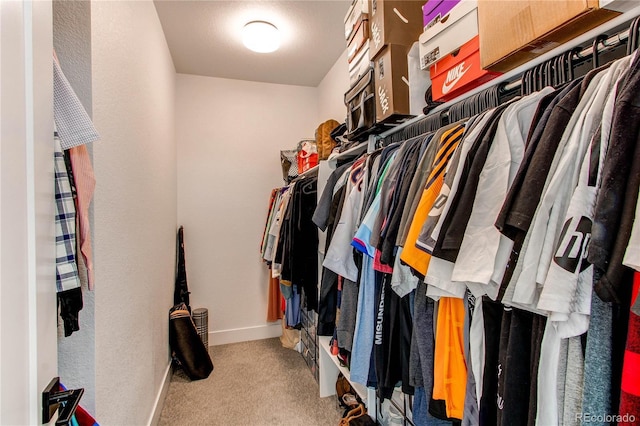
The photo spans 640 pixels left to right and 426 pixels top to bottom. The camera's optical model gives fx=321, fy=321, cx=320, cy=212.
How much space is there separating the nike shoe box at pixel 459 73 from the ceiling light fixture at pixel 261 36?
157 centimetres

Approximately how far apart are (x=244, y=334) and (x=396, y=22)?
297 cm

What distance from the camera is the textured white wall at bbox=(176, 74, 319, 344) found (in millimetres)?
3154

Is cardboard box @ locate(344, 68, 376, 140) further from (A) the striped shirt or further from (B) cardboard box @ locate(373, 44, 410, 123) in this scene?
(A) the striped shirt

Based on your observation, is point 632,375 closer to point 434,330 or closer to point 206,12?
point 434,330

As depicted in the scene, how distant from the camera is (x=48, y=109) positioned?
2.01 feet

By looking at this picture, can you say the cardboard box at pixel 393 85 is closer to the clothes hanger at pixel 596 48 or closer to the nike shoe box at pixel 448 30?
the nike shoe box at pixel 448 30

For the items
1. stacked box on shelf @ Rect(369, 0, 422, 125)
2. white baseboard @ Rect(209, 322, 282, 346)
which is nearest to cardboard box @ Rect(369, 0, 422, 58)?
stacked box on shelf @ Rect(369, 0, 422, 125)

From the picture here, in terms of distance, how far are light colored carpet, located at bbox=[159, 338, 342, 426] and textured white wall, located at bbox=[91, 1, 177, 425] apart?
26 cm

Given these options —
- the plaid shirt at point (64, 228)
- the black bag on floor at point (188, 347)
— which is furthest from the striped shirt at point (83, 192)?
the black bag on floor at point (188, 347)

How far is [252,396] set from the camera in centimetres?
222

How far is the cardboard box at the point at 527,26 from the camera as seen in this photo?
0.72 m

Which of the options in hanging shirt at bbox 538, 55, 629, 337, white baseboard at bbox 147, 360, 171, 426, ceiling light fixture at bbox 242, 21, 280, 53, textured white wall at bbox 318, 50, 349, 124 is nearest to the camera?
hanging shirt at bbox 538, 55, 629, 337

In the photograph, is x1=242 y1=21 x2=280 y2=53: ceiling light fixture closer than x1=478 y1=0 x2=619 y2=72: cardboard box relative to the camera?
No

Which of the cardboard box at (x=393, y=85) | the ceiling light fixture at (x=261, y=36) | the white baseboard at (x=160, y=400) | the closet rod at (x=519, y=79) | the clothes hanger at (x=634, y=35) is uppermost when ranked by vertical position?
the ceiling light fixture at (x=261, y=36)
